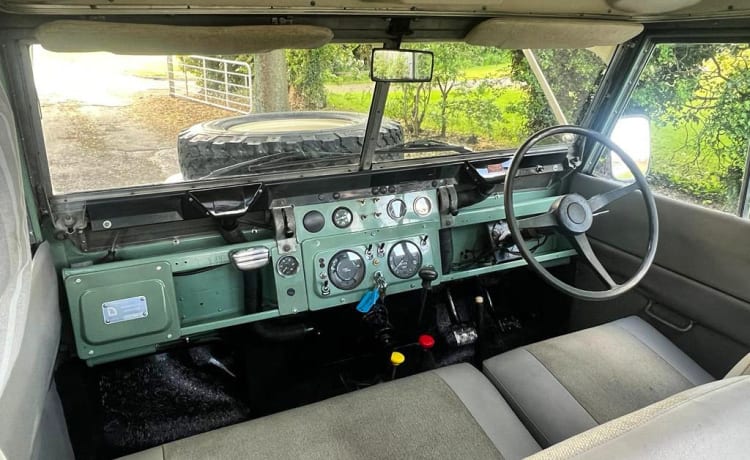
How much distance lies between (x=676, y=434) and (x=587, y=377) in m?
1.07

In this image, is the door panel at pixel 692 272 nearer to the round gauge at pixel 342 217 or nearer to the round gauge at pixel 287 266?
the round gauge at pixel 342 217

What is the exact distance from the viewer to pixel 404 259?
2385mm

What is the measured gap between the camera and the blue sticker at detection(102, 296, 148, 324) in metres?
1.88

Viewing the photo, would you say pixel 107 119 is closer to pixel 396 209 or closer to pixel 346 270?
pixel 346 270

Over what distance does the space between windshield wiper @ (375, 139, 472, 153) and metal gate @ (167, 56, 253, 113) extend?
63cm

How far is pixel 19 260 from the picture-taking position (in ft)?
3.96

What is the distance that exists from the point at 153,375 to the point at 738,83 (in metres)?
2.86

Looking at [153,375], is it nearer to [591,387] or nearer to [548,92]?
[591,387]

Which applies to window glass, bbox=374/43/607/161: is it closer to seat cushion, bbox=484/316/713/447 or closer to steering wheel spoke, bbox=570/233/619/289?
steering wheel spoke, bbox=570/233/619/289

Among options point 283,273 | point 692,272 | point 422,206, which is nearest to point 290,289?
point 283,273

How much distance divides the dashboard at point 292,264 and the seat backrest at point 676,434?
4.80 feet

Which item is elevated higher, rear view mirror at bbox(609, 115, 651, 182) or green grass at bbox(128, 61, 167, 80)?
green grass at bbox(128, 61, 167, 80)

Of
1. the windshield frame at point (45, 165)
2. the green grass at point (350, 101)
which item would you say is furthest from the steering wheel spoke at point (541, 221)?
the green grass at point (350, 101)

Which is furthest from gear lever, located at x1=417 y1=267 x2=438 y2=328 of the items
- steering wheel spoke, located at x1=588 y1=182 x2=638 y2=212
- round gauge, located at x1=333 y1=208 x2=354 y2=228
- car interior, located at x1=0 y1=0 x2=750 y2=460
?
steering wheel spoke, located at x1=588 y1=182 x2=638 y2=212
